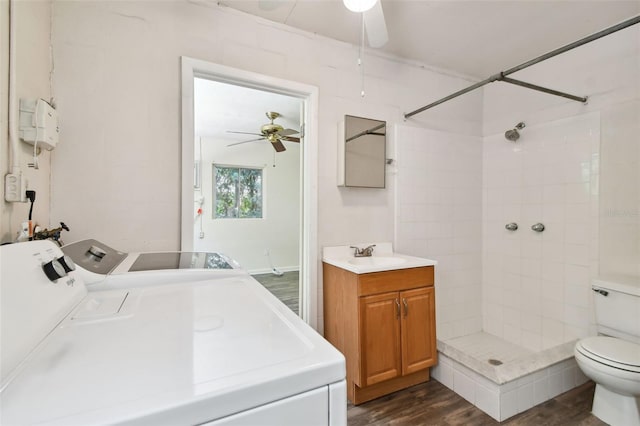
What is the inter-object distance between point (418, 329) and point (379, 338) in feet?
1.07

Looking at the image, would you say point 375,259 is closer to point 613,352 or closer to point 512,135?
point 613,352

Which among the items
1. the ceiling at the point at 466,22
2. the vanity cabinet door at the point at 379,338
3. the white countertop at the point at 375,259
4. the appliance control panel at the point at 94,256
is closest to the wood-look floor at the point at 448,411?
the vanity cabinet door at the point at 379,338

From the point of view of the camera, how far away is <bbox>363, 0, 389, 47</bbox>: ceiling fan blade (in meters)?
1.43

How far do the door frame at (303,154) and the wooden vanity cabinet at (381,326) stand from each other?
142 mm

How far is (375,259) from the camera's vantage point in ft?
7.28

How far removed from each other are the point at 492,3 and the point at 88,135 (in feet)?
8.04

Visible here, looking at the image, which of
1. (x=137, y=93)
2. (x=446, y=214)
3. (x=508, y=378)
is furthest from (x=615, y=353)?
(x=137, y=93)

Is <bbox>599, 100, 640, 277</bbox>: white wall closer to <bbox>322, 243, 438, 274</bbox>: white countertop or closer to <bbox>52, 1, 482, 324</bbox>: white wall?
<bbox>322, 243, 438, 274</bbox>: white countertop

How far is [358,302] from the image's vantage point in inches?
70.2

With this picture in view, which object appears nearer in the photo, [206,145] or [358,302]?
[358,302]

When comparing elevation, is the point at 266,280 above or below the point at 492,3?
below

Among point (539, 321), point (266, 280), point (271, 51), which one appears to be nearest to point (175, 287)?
point (271, 51)

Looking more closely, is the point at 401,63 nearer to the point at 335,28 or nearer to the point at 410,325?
the point at 335,28

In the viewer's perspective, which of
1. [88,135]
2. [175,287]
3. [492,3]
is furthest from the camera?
[492,3]
